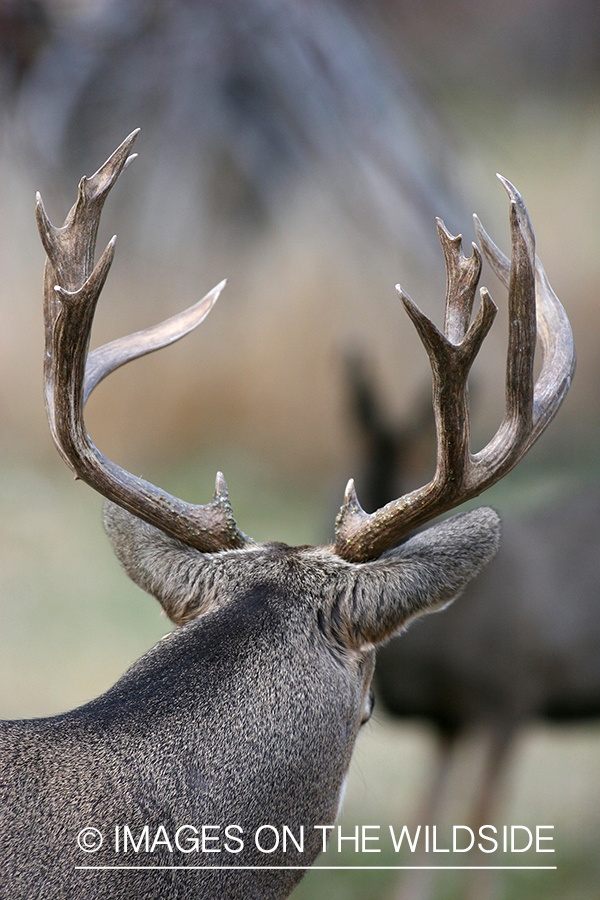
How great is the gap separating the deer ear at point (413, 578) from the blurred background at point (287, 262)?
1.04 m

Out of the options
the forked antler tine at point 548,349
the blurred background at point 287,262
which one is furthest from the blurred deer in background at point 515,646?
the forked antler tine at point 548,349

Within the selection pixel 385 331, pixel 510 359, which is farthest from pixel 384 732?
pixel 510 359

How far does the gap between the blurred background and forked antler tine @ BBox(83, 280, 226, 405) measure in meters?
0.88

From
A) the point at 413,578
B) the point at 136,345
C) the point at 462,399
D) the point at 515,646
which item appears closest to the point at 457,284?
the point at 462,399

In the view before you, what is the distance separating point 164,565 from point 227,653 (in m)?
0.15

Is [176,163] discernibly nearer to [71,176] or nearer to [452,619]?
[71,176]

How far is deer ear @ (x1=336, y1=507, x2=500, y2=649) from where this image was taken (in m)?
0.80

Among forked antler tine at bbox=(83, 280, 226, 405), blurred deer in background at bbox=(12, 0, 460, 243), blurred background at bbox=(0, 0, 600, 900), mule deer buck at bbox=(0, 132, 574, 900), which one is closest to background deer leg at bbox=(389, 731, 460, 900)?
blurred background at bbox=(0, 0, 600, 900)

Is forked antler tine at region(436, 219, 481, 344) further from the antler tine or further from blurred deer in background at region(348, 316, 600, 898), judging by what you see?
blurred deer in background at region(348, 316, 600, 898)

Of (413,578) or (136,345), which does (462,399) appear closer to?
(413,578)

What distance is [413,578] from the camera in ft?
2.61

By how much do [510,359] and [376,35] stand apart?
171 centimetres

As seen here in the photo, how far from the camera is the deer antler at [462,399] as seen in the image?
776 millimetres

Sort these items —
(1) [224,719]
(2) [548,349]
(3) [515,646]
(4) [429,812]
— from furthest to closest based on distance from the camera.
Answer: (4) [429,812] < (3) [515,646] < (2) [548,349] < (1) [224,719]
